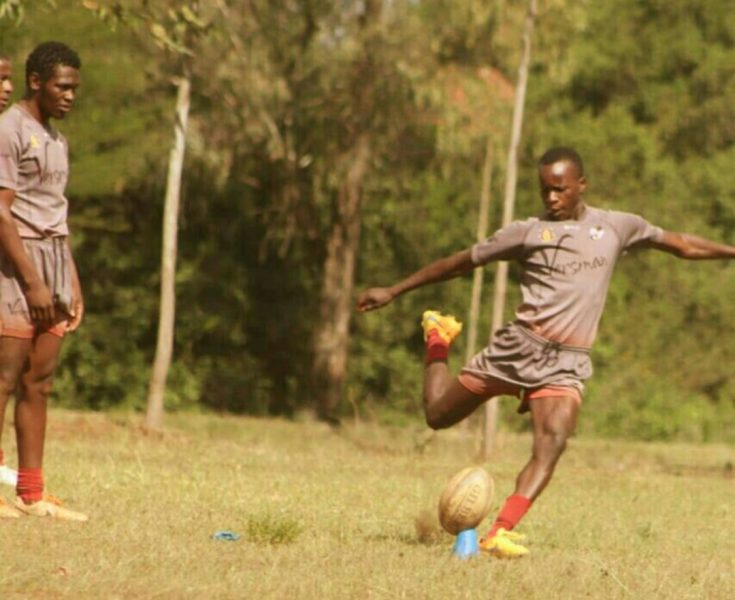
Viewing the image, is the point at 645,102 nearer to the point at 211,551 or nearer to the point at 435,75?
the point at 435,75

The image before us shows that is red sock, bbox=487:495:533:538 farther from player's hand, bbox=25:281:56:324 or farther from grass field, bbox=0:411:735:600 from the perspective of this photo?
player's hand, bbox=25:281:56:324

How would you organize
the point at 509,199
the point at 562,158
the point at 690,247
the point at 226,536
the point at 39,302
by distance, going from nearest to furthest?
the point at 226,536 → the point at 39,302 → the point at 562,158 → the point at 690,247 → the point at 509,199

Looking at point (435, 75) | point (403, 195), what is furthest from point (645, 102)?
point (435, 75)

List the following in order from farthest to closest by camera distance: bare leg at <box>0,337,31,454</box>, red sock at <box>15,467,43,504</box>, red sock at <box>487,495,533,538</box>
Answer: red sock at <box>15,467,43,504</box> → bare leg at <box>0,337,31,454</box> → red sock at <box>487,495,533,538</box>

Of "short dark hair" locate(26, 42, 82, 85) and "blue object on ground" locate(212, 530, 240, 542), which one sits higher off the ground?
"short dark hair" locate(26, 42, 82, 85)

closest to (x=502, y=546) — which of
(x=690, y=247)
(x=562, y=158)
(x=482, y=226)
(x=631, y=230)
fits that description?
(x=631, y=230)

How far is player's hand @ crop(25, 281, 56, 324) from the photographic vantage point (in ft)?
29.8

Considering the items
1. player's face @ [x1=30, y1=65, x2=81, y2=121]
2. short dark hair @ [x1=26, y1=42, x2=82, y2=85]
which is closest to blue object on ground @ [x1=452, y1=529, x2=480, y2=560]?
player's face @ [x1=30, y1=65, x2=81, y2=121]

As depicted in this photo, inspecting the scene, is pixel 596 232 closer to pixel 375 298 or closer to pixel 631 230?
pixel 631 230

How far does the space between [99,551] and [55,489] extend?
2.95 m

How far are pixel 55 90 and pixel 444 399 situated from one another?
253cm

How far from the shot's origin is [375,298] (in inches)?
378

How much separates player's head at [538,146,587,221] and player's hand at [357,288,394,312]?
3.06ft

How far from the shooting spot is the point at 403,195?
108 ft
